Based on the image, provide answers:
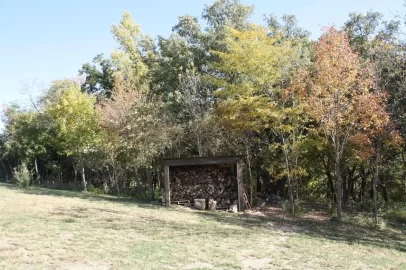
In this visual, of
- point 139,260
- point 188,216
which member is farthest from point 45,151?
point 139,260

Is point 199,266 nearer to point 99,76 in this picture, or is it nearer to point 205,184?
point 205,184

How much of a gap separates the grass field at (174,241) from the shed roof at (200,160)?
318cm

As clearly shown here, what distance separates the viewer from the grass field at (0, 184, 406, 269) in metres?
7.20

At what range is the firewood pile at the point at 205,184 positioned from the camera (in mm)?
17906

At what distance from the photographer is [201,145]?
21016 mm

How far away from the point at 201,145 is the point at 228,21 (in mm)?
7690

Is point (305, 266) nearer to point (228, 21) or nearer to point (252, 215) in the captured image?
point (252, 215)

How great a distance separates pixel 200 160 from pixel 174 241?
305 inches

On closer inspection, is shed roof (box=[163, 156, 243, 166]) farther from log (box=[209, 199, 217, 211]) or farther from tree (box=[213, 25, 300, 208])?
log (box=[209, 199, 217, 211])

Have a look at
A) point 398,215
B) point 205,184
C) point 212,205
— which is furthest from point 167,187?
point 398,215

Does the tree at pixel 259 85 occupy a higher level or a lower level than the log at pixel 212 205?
higher

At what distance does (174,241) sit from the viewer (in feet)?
29.9

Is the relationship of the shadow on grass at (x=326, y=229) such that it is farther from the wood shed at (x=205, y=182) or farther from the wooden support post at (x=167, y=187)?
the wooden support post at (x=167, y=187)

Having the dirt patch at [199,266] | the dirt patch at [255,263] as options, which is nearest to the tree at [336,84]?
the dirt patch at [255,263]
